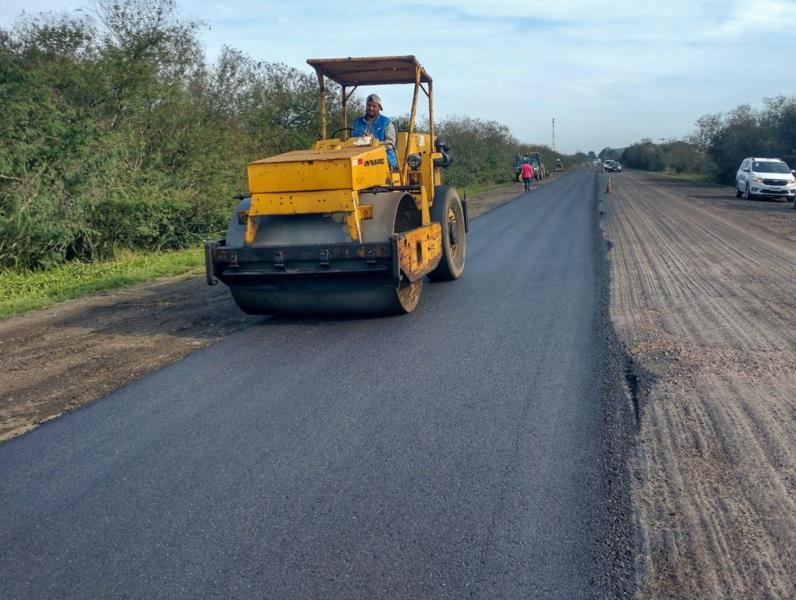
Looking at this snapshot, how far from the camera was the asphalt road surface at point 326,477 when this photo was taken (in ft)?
11.0

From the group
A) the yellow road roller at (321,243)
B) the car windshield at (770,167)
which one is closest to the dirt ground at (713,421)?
the yellow road roller at (321,243)

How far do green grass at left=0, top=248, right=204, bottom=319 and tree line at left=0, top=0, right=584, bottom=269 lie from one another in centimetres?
42

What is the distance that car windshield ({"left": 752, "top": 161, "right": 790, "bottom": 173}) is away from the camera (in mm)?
30109

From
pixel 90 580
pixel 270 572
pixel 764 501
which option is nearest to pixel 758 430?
pixel 764 501

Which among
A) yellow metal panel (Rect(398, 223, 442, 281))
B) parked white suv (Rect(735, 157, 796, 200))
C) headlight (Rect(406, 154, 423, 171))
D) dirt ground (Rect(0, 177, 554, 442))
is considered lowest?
dirt ground (Rect(0, 177, 554, 442))

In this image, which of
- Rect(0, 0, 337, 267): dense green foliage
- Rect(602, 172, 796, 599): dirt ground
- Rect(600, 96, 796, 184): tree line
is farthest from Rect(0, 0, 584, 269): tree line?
Rect(600, 96, 796, 184): tree line

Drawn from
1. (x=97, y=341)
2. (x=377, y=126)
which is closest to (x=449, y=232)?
(x=377, y=126)

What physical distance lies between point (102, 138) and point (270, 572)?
37.9 ft

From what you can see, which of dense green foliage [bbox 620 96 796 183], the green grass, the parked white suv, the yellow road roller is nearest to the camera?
the yellow road roller

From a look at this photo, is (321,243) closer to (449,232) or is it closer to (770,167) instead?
(449,232)

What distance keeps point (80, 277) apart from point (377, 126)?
5.77 metres

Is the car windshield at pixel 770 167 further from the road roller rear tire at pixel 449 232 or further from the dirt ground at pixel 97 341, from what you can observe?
the dirt ground at pixel 97 341

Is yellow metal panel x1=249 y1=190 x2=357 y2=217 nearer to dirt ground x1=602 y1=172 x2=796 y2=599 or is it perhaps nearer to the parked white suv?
dirt ground x1=602 y1=172 x2=796 y2=599

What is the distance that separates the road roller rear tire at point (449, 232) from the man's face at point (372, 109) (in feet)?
4.39
